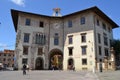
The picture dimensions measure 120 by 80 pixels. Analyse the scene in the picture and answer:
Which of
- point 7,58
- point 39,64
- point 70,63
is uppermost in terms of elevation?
point 7,58

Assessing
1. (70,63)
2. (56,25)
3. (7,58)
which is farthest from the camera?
(7,58)

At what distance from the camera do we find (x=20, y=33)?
123ft

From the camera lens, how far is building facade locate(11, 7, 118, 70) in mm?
35906

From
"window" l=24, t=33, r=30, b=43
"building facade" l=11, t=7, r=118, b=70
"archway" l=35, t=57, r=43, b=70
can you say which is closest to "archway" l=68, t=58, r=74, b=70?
"building facade" l=11, t=7, r=118, b=70

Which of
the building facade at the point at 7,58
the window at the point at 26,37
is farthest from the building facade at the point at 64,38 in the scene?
the building facade at the point at 7,58

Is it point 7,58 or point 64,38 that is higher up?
point 64,38

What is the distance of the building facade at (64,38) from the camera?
118 ft

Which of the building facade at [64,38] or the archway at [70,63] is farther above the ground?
the building facade at [64,38]

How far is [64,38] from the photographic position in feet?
131

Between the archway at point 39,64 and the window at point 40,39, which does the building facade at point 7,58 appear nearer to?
the archway at point 39,64

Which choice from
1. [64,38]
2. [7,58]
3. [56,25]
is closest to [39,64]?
[64,38]

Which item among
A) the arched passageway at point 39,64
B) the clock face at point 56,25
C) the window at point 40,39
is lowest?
the arched passageway at point 39,64

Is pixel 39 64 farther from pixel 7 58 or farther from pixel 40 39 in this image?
pixel 7 58

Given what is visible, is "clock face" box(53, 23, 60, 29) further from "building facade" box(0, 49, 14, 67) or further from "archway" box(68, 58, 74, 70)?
"building facade" box(0, 49, 14, 67)
